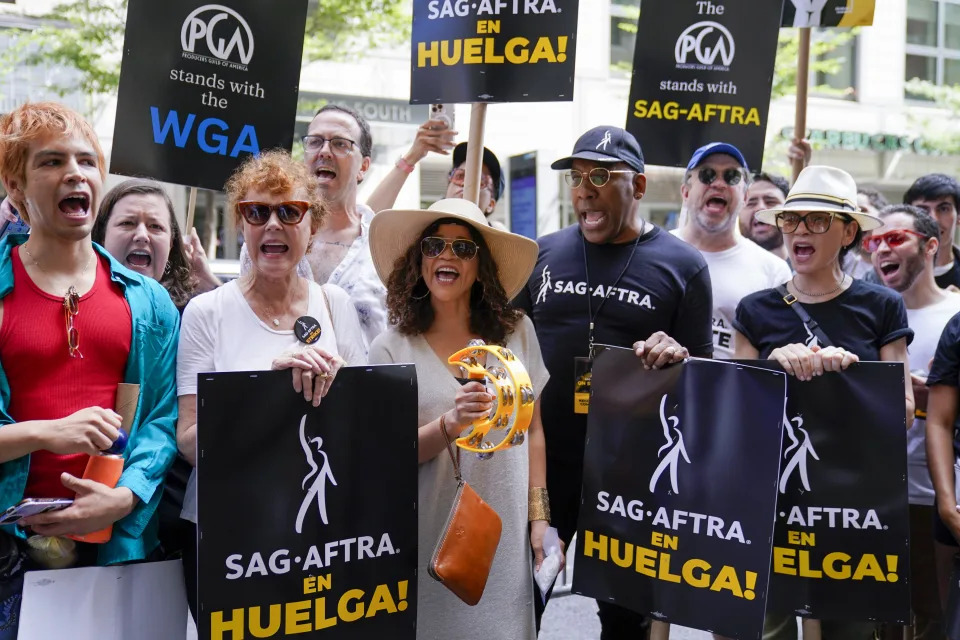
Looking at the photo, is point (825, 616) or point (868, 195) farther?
point (868, 195)

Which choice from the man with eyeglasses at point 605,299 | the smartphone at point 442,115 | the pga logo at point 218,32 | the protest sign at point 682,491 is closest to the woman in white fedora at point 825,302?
the man with eyeglasses at point 605,299

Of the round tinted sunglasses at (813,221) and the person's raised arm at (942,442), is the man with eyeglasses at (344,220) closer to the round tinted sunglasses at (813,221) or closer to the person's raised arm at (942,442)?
the round tinted sunglasses at (813,221)

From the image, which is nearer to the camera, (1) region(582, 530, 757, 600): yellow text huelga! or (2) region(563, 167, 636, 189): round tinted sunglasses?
(1) region(582, 530, 757, 600): yellow text huelga!

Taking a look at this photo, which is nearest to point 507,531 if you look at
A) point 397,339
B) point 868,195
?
point 397,339

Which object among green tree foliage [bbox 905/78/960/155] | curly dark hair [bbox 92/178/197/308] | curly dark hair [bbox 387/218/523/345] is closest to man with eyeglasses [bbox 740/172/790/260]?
curly dark hair [bbox 387/218/523/345]

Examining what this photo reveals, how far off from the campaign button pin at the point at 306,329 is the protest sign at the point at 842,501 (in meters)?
1.74

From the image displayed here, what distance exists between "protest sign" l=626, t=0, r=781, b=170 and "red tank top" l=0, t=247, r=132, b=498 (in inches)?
135

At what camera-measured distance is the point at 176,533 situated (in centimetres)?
343

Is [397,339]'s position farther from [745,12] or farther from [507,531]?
[745,12]

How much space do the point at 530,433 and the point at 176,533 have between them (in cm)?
130

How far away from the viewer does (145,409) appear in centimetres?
329

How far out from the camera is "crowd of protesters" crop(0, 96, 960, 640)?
3.10 metres

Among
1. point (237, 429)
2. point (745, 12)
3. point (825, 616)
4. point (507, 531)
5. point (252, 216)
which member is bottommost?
point (825, 616)

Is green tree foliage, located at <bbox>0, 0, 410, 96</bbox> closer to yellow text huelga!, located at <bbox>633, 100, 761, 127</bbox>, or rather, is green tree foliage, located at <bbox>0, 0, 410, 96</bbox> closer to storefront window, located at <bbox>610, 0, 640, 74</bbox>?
storefront window, located at <bbox>610, 0, 640, 74</bbox>
